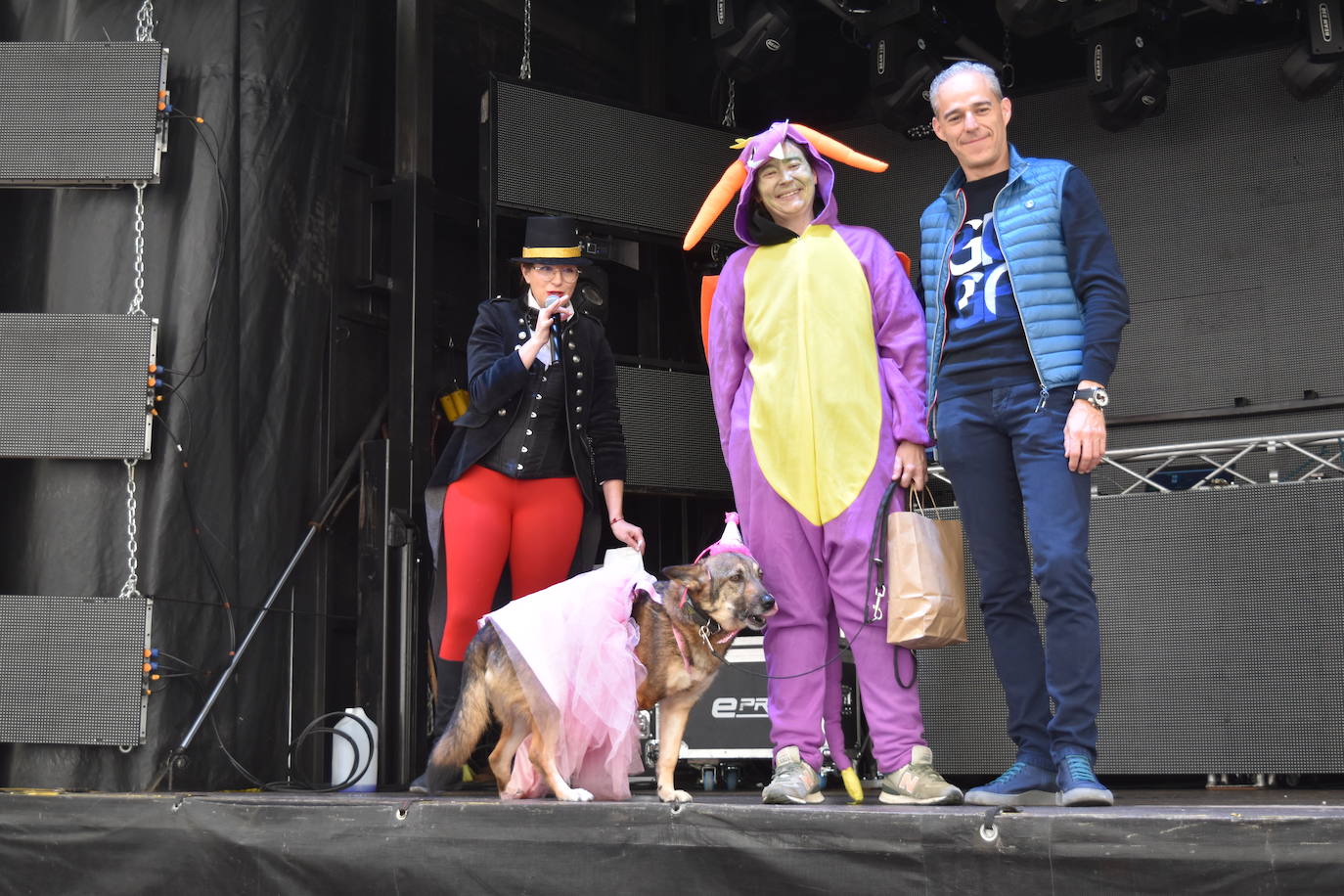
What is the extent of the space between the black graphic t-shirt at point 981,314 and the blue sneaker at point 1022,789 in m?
0.81

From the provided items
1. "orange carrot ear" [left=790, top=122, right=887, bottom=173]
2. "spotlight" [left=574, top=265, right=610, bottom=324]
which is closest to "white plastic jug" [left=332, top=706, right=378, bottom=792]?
"spotlight" [left=574, top=265, right=610, bottom=324]

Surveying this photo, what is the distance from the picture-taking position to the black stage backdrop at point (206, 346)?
14.5 ft

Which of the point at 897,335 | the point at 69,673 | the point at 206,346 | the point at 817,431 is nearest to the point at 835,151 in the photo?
the point at 897,335

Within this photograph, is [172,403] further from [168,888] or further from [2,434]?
[168,888]

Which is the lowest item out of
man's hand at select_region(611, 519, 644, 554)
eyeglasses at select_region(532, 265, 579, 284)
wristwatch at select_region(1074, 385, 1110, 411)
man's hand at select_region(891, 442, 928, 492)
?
man's hand at select_region(611, 519, 644, 554)

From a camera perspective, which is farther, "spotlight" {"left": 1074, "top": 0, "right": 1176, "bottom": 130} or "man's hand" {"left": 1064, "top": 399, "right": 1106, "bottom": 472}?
"spotlight" {"left": 1074, "top": 0, "right": 1176, "bottom": 130}

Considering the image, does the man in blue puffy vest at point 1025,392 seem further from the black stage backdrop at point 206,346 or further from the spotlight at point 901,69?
the spotlight at point 901,69

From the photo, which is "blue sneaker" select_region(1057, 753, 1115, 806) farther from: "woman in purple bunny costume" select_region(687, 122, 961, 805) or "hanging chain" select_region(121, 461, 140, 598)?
"hanging chain" select_region(121, 461, 140, 598)

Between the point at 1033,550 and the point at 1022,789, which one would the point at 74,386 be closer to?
the point at 1033,550

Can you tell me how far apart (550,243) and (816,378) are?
3.48 ft

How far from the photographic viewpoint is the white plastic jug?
185 inches

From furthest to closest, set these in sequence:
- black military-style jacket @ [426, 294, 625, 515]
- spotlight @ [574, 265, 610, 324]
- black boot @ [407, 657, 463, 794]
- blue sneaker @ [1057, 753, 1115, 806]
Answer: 1. spotlight @ [574, 265, 610, 324]
2. black boot @ [407, 657, 463, 794]
3. black military-style jacket @ [426, 294, 625, 515]
4. blue sneaker @ [1057, 753, 1115, 806]

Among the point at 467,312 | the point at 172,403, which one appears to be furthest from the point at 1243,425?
the point at 172,403

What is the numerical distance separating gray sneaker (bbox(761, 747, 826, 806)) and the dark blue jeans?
448 mm
